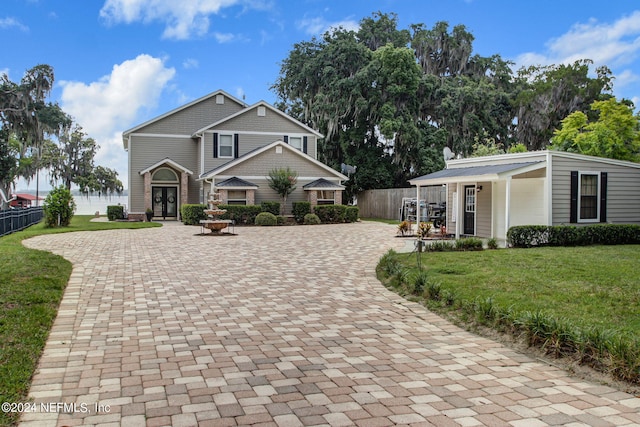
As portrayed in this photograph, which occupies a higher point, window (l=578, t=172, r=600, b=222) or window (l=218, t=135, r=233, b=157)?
window (l=218, t=135, r=233, b=157)

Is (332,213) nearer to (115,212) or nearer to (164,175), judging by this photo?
(164,175)

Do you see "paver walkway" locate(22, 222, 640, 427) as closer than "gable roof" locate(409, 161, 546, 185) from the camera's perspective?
Yes

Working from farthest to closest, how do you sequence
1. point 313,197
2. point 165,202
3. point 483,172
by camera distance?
point 165,202 < point 313,197 < point 483,172

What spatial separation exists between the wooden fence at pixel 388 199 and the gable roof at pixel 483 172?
812cm

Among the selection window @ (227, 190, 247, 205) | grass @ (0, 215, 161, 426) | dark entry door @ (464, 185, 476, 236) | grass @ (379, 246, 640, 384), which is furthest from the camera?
window @ (227, 190, 247, 205)

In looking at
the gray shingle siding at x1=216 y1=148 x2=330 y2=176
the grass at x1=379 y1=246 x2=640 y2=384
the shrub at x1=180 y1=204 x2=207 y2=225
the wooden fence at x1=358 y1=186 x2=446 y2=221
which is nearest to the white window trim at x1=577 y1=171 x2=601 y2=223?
the grass at x1=379 y1=246 x2=640 y2=384

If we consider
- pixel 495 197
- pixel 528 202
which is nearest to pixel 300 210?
pixel 495 197

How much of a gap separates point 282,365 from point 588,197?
14.0 metres

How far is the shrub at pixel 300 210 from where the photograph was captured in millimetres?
27094

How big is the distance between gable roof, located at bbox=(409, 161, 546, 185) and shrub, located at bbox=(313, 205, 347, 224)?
345 inches

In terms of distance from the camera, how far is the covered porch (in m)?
15.0

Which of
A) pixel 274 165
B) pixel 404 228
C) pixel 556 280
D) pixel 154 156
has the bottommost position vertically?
pixel 556 280

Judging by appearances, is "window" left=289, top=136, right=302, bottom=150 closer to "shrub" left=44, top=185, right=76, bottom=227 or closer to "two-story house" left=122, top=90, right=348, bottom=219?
"two-story house" left=122, top=90, right=348, bottom=219

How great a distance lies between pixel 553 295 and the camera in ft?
24.0
